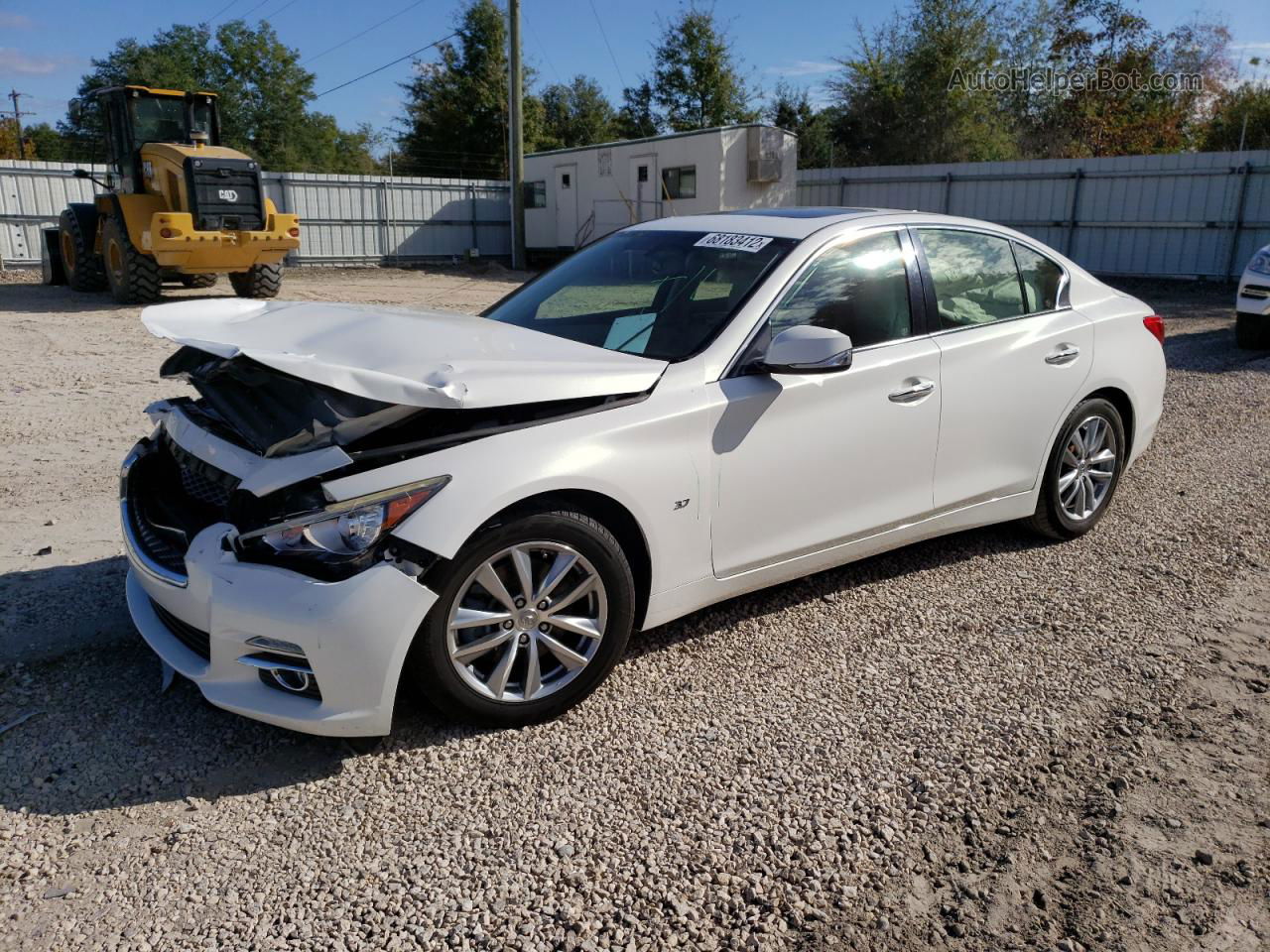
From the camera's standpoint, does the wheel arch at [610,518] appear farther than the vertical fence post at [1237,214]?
No

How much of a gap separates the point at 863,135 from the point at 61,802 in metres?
41.2

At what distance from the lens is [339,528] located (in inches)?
113

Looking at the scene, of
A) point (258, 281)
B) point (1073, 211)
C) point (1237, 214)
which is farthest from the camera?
point (1073, 211)

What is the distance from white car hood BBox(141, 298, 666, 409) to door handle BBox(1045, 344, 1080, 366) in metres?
2.22

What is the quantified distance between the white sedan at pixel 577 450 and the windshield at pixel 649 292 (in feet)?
0.05

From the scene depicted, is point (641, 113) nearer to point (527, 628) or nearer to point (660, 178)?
point (660, 178)

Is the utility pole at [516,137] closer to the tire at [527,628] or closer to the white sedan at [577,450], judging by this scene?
the white sedan at [577,450]

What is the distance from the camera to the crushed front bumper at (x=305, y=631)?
110 inches

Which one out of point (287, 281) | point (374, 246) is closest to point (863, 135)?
point (374, 246)

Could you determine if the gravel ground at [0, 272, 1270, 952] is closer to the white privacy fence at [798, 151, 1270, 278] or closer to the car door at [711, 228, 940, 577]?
the car door at [711, 228, 940, 577]

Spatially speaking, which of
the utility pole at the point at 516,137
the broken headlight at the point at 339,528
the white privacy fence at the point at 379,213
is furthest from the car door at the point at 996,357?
the white privacy fence at the point at 379,213

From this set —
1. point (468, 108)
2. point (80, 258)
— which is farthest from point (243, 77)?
point (80, 258)

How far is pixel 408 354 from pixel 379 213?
2648 centimetres

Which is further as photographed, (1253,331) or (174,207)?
(174,207)
